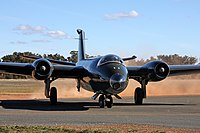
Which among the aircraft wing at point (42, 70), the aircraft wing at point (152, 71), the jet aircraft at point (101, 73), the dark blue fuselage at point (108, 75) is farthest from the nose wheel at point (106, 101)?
the aircraft wing at point (152, 71)

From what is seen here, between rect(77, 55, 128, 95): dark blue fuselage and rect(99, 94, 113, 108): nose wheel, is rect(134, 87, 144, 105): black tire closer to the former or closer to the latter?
rect(77, 55, 128, 95): dark blue fuselage

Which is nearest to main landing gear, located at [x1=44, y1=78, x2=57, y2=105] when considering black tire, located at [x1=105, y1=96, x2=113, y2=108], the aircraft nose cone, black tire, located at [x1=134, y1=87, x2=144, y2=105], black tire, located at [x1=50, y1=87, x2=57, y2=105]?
black tire, located at [x1=50, y1=87, x2=57, y2=105]

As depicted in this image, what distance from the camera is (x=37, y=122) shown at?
Result: 56.2 ft

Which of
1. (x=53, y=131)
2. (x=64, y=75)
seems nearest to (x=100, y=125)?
(x=53, y=131)

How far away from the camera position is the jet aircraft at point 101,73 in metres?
24.0

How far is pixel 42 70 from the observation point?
85.4ft

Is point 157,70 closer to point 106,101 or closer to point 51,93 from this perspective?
Result: point 106,101

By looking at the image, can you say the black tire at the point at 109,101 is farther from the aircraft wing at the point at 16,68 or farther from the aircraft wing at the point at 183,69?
the aircraft wing at the point at 183,69

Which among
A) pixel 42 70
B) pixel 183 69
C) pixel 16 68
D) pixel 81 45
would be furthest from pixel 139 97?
pixel 81 45

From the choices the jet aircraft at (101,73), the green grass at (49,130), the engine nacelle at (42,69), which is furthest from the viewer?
the engine nacelle at (42,69)

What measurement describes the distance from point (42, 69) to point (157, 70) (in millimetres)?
6855

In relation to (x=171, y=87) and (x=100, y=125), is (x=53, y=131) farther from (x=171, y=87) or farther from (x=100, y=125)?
(x=171, y=87)

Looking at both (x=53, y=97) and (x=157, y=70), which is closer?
(x=157, y=70)

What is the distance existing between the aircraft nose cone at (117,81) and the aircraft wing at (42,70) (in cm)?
432
